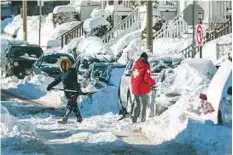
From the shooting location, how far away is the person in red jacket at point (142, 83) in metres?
15.4

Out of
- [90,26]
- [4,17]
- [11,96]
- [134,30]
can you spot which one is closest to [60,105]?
[11,96]

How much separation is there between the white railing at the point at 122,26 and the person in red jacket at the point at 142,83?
2723 cm

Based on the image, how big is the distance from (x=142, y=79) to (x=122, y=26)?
93.6ft

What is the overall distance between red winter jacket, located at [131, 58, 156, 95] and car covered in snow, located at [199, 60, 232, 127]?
2519 mm

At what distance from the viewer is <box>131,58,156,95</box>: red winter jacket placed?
15.3m

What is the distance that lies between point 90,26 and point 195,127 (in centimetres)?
3353

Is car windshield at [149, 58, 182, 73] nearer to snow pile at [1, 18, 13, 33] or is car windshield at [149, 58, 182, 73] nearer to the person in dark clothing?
the person in dark clothing

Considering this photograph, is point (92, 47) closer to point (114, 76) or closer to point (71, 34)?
point (71, 34)

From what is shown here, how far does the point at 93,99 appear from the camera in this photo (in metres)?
19.3

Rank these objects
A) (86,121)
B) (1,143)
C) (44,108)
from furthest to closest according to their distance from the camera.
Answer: (44,108), (86,121), (1,143)

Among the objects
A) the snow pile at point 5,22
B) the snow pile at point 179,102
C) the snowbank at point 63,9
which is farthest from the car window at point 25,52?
the snow pile at point 5,22

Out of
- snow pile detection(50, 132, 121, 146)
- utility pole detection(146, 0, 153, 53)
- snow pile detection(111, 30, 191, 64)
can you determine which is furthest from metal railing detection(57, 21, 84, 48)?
snow pile detection(50, 132, 121, 146)

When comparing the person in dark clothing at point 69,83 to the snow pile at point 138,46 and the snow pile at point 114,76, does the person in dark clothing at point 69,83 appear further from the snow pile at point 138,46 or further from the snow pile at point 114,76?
the snow pile at point 138,46

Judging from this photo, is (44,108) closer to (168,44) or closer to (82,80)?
(82,80)
